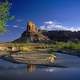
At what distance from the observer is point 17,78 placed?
98.0ft

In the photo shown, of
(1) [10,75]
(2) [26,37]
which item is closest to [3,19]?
(1) [10,75]

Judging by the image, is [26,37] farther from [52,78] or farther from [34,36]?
[52,78]

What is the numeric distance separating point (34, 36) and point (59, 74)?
534ft

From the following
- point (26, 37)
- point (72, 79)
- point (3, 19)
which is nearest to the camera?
point (72, 79)

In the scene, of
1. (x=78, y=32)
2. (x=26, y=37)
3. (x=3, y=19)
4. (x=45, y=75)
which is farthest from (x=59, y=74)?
(x=78, y=32)

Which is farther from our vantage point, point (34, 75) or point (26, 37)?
point (26, 37)

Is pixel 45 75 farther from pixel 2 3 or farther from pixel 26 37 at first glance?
pixel 26 37

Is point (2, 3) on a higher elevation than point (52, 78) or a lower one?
higher

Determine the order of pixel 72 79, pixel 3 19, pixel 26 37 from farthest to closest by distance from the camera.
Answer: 1. pixel 26 37
2. pixel 3 19
3. pixel 72 79

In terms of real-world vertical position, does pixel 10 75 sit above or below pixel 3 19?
below

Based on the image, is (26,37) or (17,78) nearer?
(17,78)

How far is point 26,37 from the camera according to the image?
187 metres

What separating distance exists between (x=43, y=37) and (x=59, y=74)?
162270 millimetres

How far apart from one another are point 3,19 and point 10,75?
5914mm
